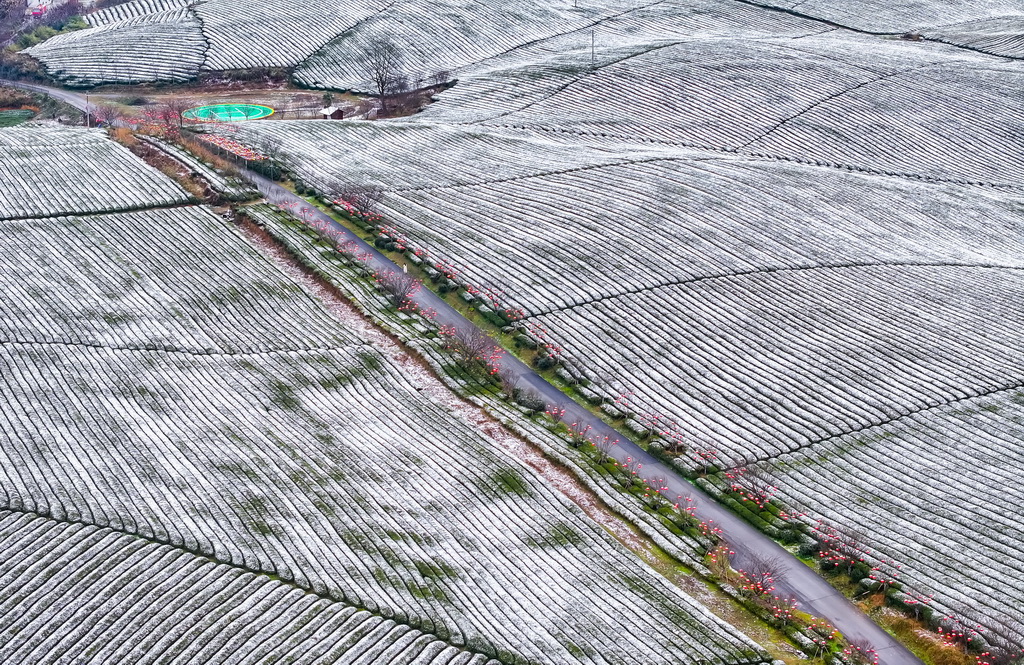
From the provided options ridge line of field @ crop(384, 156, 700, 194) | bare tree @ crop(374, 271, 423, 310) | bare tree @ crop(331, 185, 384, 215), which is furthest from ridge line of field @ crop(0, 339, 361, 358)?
ridge line of field @ crop(384, 156, 700, 194)

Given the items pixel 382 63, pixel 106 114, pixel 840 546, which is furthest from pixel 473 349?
pixel 382 63

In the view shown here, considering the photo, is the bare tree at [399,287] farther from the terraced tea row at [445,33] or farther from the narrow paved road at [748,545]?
the terraced tea row at [445,33]

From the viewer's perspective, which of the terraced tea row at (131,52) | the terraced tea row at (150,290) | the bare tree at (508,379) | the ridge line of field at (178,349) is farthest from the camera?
the terraced tea row at (131,52)

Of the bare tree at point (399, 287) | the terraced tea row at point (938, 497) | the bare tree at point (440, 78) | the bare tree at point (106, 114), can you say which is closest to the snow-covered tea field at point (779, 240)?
the terraced tea row at point (938, 497)

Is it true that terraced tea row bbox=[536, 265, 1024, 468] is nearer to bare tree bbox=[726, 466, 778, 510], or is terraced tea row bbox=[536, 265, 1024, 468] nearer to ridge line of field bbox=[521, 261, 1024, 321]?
ridge line of field bbox=[521, 261, 1024, 321]

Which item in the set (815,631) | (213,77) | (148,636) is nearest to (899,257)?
(815,631)

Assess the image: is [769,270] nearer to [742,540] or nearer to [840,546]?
[742,540]

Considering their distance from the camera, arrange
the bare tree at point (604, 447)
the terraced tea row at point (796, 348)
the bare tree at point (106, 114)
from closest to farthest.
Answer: the bare tree at point (604, 447)
the terraced tea row at point (796, 348)
the bare tree at point (106, 114)
